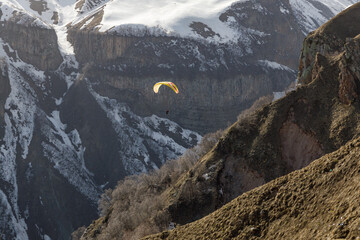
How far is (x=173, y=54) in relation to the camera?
19825cm

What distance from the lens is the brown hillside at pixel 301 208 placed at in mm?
26891

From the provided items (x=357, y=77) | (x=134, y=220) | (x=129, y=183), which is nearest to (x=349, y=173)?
(x=357, y=77)

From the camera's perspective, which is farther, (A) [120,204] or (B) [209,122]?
(B) [209,122]

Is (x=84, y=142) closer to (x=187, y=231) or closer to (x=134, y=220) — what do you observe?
(x=134, y=220)

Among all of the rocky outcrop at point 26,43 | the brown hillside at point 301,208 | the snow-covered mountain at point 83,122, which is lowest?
the snow-covered mountain at point 83,122

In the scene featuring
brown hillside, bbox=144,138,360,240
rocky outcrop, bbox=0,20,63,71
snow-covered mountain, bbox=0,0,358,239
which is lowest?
snow-covered mountain, bbox=0,0,358,239

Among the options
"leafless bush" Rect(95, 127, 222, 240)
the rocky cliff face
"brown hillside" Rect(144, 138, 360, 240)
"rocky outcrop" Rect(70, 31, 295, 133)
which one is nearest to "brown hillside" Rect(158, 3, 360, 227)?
the rocky cliff face

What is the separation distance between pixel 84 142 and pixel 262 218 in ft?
499

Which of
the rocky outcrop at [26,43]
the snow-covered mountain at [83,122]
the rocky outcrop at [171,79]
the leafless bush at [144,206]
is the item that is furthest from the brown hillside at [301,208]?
the rocky outcrop at [26,43]

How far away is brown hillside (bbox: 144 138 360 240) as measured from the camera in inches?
1059

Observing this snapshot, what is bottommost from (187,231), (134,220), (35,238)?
(35,238)

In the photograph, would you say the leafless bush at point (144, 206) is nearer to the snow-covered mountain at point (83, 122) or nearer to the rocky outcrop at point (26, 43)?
the snow-covered mountain at point (83, 122)

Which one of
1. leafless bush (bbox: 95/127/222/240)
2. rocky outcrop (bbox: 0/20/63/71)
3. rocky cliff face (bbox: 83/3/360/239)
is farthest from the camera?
rocky outcrop (bbox: 0/20/63/71)

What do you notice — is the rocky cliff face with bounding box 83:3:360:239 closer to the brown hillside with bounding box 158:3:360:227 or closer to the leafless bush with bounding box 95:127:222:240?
the brown hillside with bounding box 158:3:360:227
